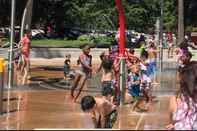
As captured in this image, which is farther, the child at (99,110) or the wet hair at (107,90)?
the wet hair at (107,90)

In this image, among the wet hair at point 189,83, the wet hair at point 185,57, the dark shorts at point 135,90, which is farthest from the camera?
the dark shorts at point 135,90

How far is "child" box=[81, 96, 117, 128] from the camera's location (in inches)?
350

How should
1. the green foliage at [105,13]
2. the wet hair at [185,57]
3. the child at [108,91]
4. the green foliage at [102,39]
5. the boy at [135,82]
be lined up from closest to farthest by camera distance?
the child at [108,91] → the wet hair at [185,57] → the boy at [135,82] → the green foliage at [105,13] → the green foliage at [102,39]

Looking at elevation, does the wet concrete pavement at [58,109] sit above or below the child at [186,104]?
below

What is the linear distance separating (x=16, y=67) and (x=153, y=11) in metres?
37.8

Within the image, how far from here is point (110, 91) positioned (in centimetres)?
1605

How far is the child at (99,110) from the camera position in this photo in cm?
888

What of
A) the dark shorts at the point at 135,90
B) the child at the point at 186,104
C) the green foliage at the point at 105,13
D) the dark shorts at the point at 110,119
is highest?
the green foliage at the point at 105,13

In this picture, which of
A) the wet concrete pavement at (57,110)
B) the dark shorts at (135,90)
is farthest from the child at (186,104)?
the dark shorts at (135,90)

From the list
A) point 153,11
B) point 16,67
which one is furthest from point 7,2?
point 16,67

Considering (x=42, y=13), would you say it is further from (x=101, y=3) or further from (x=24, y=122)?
(x=24, y=122)

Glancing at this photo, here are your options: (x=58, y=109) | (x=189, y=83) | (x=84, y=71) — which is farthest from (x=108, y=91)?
(x=189, y=83)

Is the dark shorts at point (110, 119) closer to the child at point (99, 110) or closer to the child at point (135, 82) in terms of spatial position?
the child at point (99, 110)

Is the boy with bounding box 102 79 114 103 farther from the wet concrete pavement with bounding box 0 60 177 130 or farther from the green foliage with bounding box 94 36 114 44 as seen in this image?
the green foliage with bounding box 94 36 114 44
